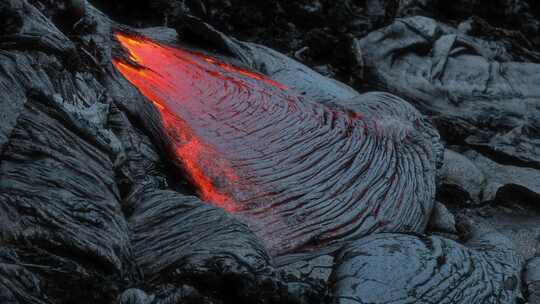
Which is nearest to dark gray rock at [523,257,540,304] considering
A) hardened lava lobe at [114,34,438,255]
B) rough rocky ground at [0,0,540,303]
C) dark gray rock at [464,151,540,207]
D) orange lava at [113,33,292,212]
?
rough rocky ground at [0,0,540,303]

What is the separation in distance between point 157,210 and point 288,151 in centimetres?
143

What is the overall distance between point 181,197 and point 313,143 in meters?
1.48

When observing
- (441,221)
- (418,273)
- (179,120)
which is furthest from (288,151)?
(418,273)

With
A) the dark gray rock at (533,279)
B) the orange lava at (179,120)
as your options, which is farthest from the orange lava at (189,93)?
the dark gray rock at (533,279)

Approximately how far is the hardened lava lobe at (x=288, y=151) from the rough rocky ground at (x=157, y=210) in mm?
210

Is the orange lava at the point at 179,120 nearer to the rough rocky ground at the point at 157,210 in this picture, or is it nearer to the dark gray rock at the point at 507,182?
the rough rocky ground at the point at 157,210

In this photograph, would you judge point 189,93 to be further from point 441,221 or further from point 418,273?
point 418,273

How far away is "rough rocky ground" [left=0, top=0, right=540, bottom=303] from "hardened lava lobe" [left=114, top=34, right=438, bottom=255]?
8.3 inches

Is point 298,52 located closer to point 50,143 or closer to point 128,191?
point 128,191

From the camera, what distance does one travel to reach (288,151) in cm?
481

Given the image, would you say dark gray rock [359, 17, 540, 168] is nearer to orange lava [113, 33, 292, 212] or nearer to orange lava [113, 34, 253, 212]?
orange lava [113, 33, 292, 212]

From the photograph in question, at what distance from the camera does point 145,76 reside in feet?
17.5

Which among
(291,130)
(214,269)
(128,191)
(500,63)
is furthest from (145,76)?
(500,63)

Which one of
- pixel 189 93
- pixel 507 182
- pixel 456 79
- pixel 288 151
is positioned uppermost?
pixel 189 93
